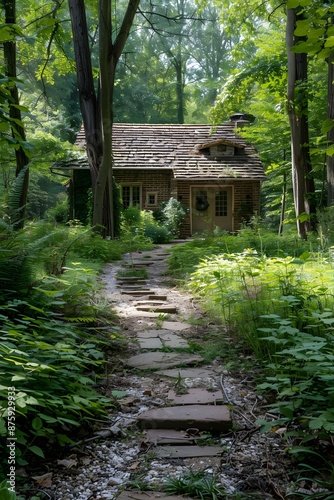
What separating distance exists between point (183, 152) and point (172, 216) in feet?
11.2

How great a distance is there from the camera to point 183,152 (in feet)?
72.5

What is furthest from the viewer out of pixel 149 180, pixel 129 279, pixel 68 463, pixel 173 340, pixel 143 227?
pixel 149 180

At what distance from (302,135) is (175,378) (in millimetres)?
8319

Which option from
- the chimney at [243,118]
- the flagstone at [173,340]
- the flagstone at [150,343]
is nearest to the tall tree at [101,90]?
the flagstone at [173,340]

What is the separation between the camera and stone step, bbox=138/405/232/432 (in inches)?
111

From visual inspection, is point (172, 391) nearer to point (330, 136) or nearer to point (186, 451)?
point (186, 451)

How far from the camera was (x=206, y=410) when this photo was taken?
9.82ft

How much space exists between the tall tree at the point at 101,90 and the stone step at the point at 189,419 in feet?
28.6

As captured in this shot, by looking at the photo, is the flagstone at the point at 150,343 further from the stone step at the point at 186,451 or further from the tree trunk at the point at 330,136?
the tree trunk at the point at 330,136

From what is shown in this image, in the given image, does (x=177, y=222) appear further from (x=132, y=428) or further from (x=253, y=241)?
(x=132, y=428)

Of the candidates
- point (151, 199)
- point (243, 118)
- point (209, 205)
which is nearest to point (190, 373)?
point (209, 205)

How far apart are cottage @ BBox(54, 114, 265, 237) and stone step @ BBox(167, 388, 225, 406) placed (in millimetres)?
18054

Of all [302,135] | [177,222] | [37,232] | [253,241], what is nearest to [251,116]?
[177,222]

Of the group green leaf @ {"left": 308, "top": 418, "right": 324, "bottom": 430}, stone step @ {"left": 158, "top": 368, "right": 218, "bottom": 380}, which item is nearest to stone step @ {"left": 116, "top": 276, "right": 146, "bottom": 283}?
stone step @ {"left": 158, "top": 368, "right": 218, "bottom": 380}
